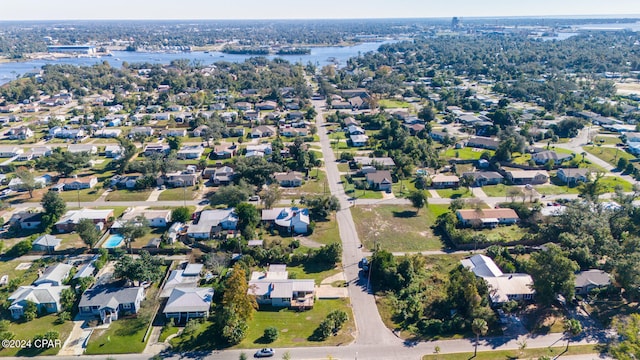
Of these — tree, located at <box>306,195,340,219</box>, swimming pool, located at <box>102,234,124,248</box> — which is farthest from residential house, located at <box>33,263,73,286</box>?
tree, located at <box>306,195,340,219</box>

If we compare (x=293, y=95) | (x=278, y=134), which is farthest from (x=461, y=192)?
(x=293, y=95)

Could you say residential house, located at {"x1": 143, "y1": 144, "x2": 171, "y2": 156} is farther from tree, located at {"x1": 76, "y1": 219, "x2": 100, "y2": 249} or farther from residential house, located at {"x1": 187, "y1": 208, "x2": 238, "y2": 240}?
tree, located at {"x1": 76, "y1": 219, "x2": 100, "y2": 249}

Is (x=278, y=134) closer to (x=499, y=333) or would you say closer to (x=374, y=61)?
(x=499, y=333)

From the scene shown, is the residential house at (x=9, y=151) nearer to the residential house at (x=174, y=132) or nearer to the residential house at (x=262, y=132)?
the residential house at (x=174, y=132)

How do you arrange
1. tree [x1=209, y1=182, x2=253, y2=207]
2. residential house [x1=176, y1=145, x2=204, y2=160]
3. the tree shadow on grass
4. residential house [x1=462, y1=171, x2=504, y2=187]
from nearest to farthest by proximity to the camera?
tree [x1=209, y1=182, x2=253, y2=207], the tree shadow on grass, residential house [x1=462, y1=171, x2=504, y2=187], residential house [x1=176, y1=145, x2=204, y2=160]

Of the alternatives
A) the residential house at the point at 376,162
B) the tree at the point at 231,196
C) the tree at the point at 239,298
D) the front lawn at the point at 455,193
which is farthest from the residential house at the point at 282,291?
the residential house at the point at 376,162

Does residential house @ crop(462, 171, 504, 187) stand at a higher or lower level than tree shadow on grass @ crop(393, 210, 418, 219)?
higher

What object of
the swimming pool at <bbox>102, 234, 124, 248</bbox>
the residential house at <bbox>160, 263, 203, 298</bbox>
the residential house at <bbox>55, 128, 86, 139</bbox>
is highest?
the residential house at <bbox>55, 128, 86, 139</bbox>
